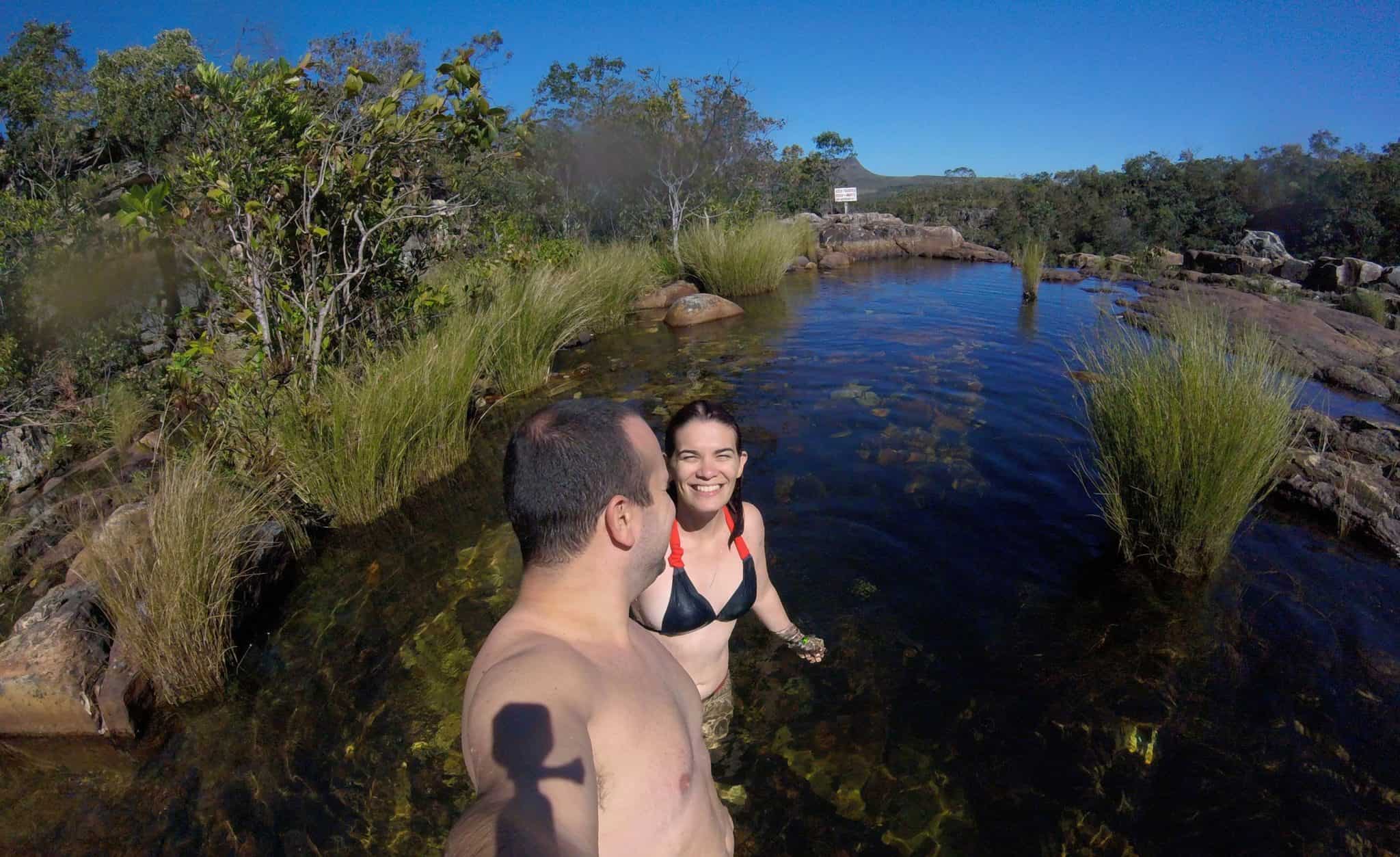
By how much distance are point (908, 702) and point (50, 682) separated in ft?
13.5

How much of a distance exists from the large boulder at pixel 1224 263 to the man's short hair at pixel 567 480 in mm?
22823

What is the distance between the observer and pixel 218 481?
421 centimetres

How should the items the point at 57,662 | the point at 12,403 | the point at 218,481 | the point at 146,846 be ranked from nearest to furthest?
1. the point at 146,846
2. the point at 57,662
3. the point at 218,481
4. the point at 12,403

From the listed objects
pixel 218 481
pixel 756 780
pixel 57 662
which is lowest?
pixel 756 780

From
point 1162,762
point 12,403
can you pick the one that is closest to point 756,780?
point 1162,762

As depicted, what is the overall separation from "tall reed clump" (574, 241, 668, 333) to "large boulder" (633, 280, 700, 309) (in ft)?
0.45

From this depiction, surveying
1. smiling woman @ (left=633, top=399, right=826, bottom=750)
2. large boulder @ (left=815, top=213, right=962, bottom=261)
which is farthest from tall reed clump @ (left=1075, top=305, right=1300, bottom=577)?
large boulder @ (left=815, top=213, right=962, bottom=261)

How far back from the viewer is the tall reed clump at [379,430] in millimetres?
5078

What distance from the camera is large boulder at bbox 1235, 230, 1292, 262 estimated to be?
824 inches

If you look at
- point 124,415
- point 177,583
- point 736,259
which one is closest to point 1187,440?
point 177,583

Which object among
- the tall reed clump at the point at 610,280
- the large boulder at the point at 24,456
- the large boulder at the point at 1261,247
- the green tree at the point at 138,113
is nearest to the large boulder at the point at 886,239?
the large boulder at the point at 1261,247

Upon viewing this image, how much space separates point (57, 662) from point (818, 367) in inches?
319

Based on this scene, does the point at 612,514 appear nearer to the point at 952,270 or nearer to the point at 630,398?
the point at 630,398

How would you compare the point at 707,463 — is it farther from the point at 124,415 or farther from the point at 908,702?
the point at 124,415
